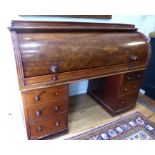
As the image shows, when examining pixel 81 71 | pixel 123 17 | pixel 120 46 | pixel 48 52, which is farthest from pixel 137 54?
pixel 48 52

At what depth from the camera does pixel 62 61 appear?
1.19 meters

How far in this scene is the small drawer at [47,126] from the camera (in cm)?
134

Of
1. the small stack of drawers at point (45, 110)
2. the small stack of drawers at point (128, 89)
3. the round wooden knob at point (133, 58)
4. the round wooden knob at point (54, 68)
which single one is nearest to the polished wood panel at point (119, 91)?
the small stack of drawers at point (128, 89)

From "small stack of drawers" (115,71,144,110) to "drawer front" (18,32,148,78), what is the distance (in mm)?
202

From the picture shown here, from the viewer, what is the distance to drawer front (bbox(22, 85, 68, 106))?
117 centimetres

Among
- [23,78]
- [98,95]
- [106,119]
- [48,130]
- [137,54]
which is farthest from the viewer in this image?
[98,95]

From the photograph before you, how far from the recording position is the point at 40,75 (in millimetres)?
1140

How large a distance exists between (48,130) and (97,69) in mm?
733

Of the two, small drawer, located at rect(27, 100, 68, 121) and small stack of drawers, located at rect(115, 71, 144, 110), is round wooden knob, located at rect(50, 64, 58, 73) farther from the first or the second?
small stack of drawers, located at rect(115, 71, 144, 110)

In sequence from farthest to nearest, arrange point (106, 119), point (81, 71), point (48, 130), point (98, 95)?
point (98, 95) < point (106, 119) < point (48, 130) < point (81, 71)

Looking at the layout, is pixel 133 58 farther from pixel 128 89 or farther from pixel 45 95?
pixel 45 95

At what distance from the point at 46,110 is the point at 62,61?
455mm

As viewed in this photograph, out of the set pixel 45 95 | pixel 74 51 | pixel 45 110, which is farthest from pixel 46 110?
pixel 74 51
